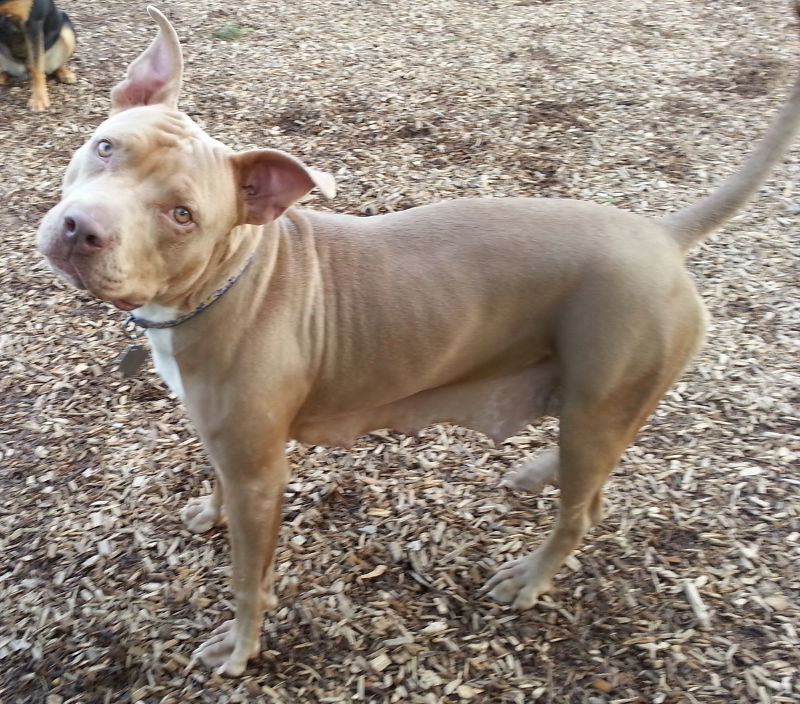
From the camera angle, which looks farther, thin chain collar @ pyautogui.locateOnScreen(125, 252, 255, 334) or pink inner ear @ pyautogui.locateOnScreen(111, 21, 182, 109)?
pink inner ear @ pyautogui.locateOnScreen(111, 21, 182, 109)

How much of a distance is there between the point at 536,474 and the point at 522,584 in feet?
1.77

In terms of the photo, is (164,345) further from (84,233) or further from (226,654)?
(226,654)

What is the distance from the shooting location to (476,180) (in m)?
5.43

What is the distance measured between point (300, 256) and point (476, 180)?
3222 millimetres

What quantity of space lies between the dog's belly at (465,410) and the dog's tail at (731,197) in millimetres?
651

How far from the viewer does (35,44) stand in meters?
6.32

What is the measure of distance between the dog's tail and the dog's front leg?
5.14 ft

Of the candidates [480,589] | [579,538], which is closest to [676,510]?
[579,538]

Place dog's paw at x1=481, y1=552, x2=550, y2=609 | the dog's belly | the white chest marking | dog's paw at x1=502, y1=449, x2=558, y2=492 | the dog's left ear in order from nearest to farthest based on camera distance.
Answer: the dog's left ear
the white chest marking
the dog's belly
dog's paw at x1=481, y1=552, x2=550, y2=609
dog's paw at x1=502, y1=449, x2=558, y2=492

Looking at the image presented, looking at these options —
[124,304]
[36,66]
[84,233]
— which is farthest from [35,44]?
[84,233]

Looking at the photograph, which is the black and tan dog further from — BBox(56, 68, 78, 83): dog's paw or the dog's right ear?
the dog's right ear

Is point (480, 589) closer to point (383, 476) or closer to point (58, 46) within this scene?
point (383, 476)

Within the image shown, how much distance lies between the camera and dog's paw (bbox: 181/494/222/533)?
3205 millimetres

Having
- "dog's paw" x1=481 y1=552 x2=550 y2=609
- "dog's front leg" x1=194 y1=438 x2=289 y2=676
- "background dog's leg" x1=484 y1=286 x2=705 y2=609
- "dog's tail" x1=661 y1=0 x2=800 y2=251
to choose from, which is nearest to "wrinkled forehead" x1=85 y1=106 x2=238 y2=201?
"dog's front leg" x1=194 y1=438 x2=289 y2=676
